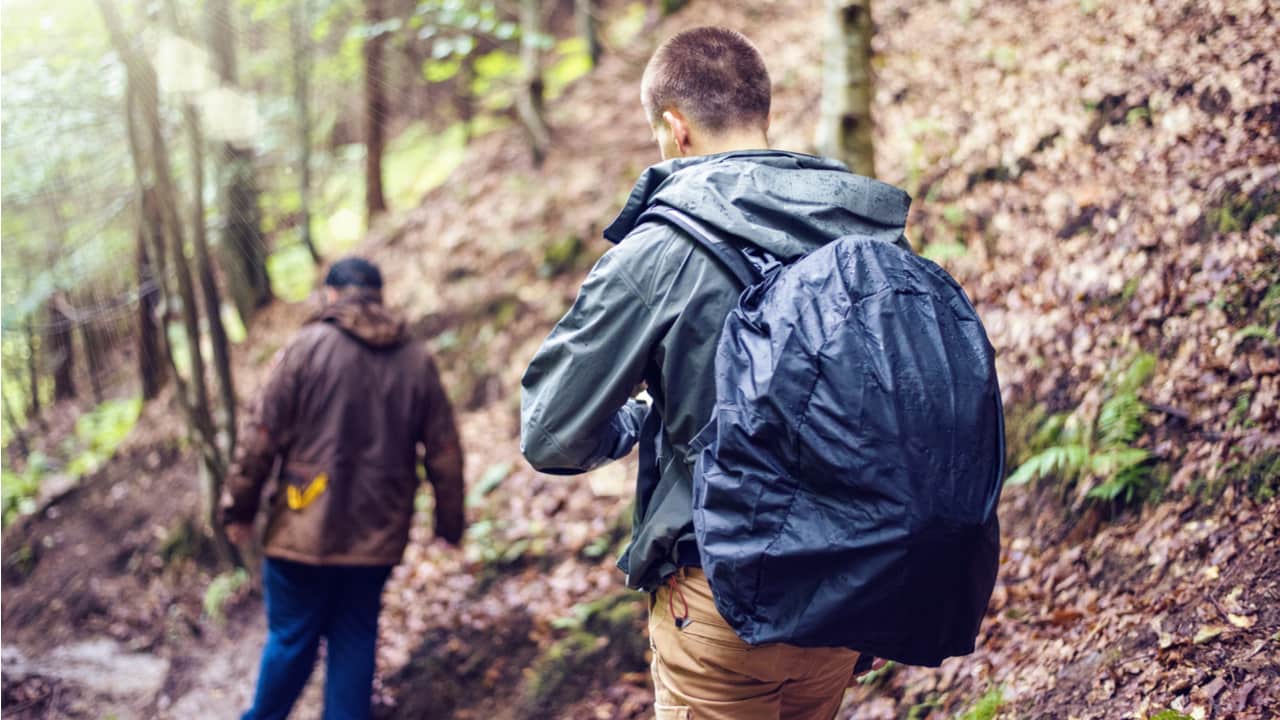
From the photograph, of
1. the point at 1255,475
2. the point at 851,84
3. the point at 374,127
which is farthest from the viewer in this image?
the point at 374,127

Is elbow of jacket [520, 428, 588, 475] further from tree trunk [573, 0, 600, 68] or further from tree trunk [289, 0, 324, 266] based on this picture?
tree trunk [573, 0, 600, 68]

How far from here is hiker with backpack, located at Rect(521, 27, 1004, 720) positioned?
5.79 feet

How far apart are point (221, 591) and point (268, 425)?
3159 millimetres

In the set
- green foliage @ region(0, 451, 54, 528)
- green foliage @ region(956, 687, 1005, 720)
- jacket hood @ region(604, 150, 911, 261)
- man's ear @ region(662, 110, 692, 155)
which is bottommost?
green foliage @ region(0, 451, 54, 528)

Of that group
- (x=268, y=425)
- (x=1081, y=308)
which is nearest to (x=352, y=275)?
(x=268, y=425)

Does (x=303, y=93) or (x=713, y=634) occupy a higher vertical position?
(x=303, y=93)

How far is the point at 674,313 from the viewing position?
205cm

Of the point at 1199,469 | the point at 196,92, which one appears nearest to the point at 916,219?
the point at 1199,469

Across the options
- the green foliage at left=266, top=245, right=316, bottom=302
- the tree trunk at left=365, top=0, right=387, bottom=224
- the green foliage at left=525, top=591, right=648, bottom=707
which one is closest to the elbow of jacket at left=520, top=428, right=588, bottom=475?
the green foliage at left=525, top=591, right=648, bottom=707

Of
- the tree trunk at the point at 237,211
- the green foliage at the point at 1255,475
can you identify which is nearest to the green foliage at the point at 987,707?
the green foliage at the point at 1255,475

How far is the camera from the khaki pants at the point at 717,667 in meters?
2.08

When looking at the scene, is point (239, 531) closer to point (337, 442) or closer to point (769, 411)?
point (337, 442)

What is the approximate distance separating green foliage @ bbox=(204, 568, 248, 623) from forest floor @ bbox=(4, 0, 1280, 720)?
0.05 meters

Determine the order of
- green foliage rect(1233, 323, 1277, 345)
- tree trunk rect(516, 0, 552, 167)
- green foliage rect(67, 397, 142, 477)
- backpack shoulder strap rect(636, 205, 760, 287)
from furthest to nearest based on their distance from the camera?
green foliage rect(67, 397, 142, 477) < tree trunk rect(516, 0, 552, 167) < green foliage rect(1233, 323, 1277, 345) < backpack shoulder strap rect(636, 205, 760, 287)
